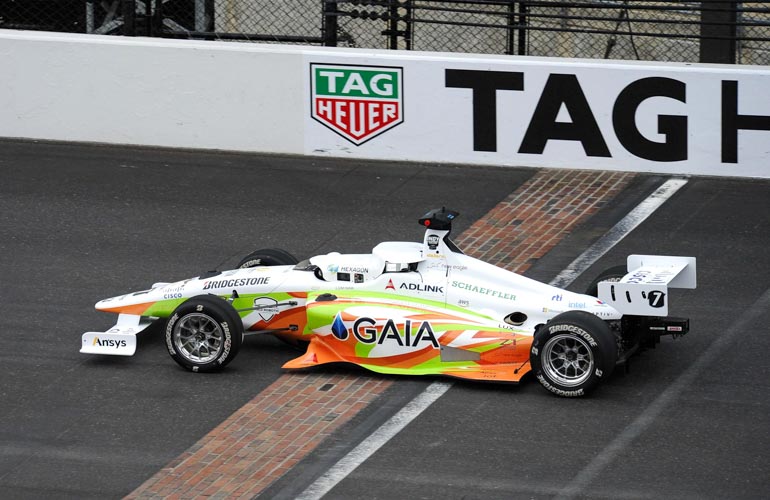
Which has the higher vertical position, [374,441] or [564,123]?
[564,123]

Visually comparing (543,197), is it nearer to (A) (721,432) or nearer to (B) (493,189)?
(B) (493,189)

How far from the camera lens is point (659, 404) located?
10125mm

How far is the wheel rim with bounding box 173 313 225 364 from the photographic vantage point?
10742 millimetres

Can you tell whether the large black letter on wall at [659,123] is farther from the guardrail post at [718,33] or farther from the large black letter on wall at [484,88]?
the large black letter on wall at [484,88]

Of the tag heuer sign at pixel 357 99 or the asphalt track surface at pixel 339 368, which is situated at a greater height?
the tag heuer sign at pixel 357 99

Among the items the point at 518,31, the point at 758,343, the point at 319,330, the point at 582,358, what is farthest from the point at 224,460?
the point at 518,31

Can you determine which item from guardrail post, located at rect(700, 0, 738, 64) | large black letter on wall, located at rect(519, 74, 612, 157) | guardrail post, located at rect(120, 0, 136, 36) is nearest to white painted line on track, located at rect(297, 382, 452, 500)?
large black letter on wall, located at rect(519, 74, 612, 157)

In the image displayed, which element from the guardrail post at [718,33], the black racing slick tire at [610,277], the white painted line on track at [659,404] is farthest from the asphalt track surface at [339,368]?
the guardrail post at [718,33]

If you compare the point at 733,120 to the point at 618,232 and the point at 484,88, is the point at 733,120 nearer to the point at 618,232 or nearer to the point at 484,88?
the point at 618,232

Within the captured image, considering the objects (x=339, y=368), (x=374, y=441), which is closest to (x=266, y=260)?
(x=339, y=368)

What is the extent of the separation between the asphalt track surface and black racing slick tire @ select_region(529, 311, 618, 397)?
163 mm

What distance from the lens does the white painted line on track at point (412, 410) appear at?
29.8 feet

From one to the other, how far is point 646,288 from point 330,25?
7.73 metres

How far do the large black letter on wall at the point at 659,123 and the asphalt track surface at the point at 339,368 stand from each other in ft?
1.14
